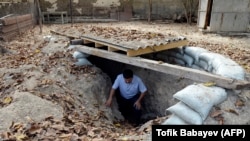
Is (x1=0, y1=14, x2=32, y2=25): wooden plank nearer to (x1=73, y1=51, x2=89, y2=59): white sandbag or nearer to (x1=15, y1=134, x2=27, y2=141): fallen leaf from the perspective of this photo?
(x1=73, y1=51, x2=89, y2=59): white sandbag

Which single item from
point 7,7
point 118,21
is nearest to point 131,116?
point 7,7

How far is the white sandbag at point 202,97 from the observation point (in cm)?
297

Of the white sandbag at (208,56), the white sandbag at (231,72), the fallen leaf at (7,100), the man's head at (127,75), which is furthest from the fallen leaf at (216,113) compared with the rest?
the fallen leaf at (7,100)

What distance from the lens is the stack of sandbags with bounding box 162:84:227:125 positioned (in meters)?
2.88

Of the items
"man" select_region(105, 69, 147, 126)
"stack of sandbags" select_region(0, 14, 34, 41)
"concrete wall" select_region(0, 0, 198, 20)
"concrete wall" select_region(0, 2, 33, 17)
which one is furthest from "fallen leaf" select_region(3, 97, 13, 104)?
"concrete wall" select_region(0, 0, 198, 20)

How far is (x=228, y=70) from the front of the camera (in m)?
3.69

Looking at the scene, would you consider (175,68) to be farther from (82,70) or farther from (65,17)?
(65,17)

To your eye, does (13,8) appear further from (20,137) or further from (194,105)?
(194,105)

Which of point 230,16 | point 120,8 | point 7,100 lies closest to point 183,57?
point 7,100

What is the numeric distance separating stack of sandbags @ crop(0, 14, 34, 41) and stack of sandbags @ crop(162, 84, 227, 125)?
6.72 m

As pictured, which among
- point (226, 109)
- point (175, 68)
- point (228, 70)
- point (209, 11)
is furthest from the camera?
point (209, 11)

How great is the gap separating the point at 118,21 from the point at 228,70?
10722mm

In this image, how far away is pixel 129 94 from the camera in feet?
16.8

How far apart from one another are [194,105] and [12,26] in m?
7.52
